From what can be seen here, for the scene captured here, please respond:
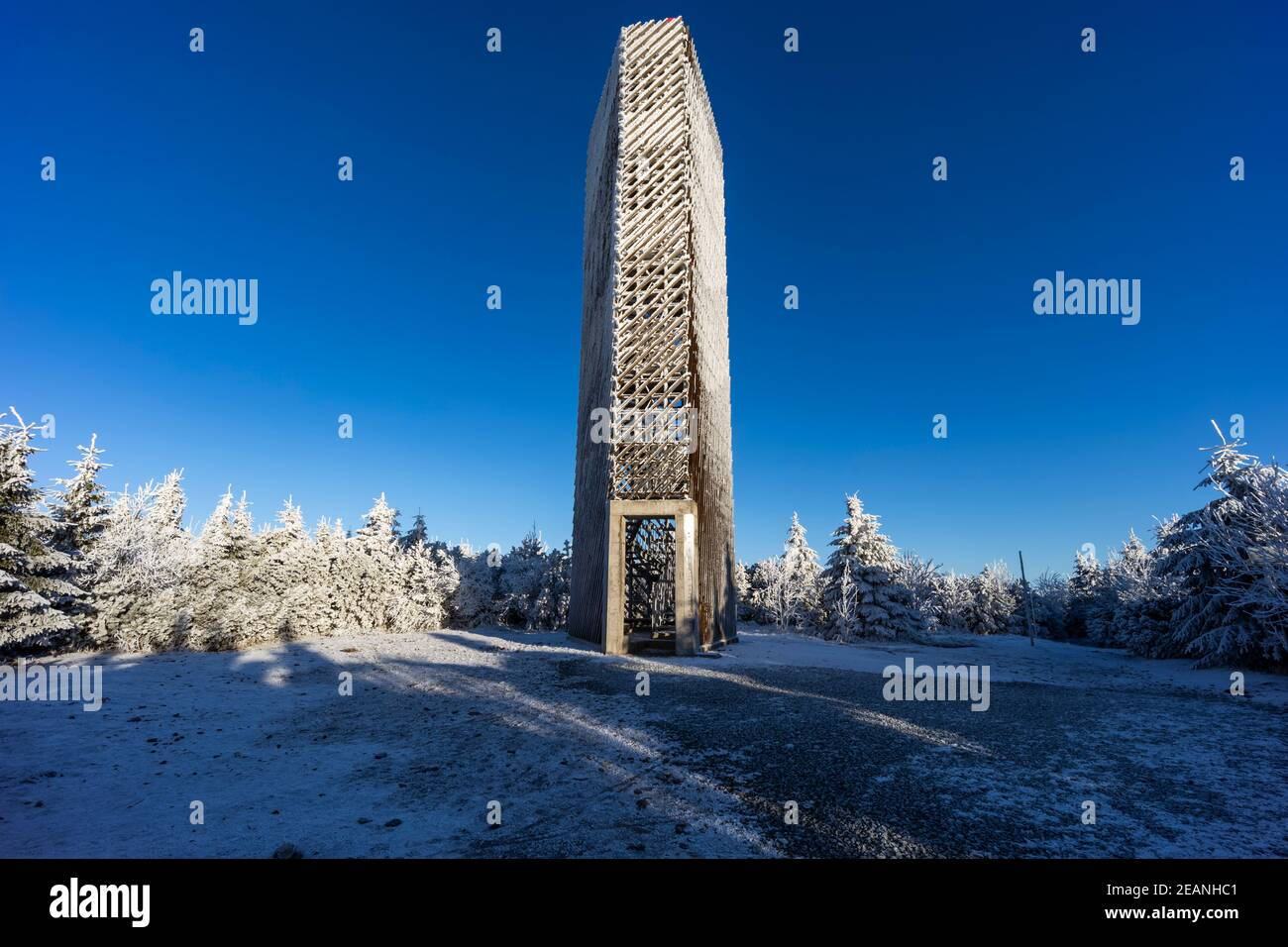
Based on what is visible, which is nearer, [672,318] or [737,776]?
[737,776]

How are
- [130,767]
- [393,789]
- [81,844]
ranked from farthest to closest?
[130,767] < [393,789] < [81,844]

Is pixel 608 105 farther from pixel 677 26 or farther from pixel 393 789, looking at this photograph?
pixel 393 789

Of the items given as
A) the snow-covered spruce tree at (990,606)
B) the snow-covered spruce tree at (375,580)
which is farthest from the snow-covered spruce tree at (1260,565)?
the snow-covered spruce tree at (990,606)

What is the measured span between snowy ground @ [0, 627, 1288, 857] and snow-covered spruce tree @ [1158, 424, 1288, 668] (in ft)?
9.98

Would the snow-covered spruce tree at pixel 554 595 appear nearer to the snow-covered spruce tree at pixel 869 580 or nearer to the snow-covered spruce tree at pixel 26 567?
the snow-covered spruce tree at pixel 869 580

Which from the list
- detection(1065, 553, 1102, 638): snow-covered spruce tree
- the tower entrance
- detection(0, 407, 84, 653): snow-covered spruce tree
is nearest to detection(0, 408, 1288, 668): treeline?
detection(0, 407, 84, 653): snow-covered spruce tree

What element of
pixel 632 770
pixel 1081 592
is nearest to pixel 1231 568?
pixel 632 770

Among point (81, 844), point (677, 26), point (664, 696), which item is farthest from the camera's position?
point (677, 26)

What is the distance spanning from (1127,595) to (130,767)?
3165cm

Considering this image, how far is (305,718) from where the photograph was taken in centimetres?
765

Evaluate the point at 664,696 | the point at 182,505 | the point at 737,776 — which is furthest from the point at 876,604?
the point at 182,505

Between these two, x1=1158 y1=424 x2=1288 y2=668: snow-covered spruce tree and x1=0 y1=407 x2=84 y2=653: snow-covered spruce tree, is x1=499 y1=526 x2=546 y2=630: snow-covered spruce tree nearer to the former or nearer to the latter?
x1=0 y1=407 x2=84 y2=653: snow-covered spruce tree

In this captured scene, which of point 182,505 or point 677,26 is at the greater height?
point 677,26
